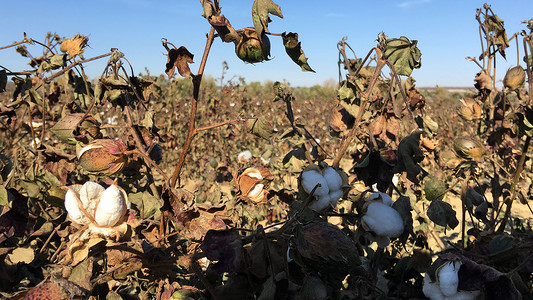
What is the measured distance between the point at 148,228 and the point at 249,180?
29 centimetres

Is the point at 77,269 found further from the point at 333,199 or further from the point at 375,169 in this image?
the point at 375,169

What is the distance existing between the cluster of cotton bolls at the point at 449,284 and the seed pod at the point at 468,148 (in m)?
0.59

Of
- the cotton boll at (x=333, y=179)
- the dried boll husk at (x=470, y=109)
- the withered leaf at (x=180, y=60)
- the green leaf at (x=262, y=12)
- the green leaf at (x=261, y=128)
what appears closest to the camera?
the green leaf at (x=262, y=12)

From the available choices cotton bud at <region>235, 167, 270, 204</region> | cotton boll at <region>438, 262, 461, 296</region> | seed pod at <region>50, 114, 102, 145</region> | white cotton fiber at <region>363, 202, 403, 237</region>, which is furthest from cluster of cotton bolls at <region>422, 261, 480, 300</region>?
seed pod at <region>50, 114, 102, 145</region>

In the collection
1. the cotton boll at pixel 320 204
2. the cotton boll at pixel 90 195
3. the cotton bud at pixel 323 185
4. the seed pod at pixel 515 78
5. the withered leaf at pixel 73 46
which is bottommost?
the cotton boll at pixel 320 204

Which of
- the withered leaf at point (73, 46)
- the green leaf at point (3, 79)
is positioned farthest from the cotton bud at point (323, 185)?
the green leaf at point (3, 79)

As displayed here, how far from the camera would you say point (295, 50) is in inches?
32.0

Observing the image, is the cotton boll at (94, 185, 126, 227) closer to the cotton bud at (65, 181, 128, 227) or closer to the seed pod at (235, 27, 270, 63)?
the cotton bud at (65, 181, 128, 227)

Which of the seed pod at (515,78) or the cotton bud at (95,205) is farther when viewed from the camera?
the seed pod at (515,78)

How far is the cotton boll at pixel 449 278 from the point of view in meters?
0.81

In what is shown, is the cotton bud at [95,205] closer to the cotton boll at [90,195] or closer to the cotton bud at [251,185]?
the cotton boll at [90,195]

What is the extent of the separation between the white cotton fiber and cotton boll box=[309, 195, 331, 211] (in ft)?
0.33

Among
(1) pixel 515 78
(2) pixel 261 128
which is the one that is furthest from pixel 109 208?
(1) pixel 515 78

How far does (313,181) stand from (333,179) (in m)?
0.05
